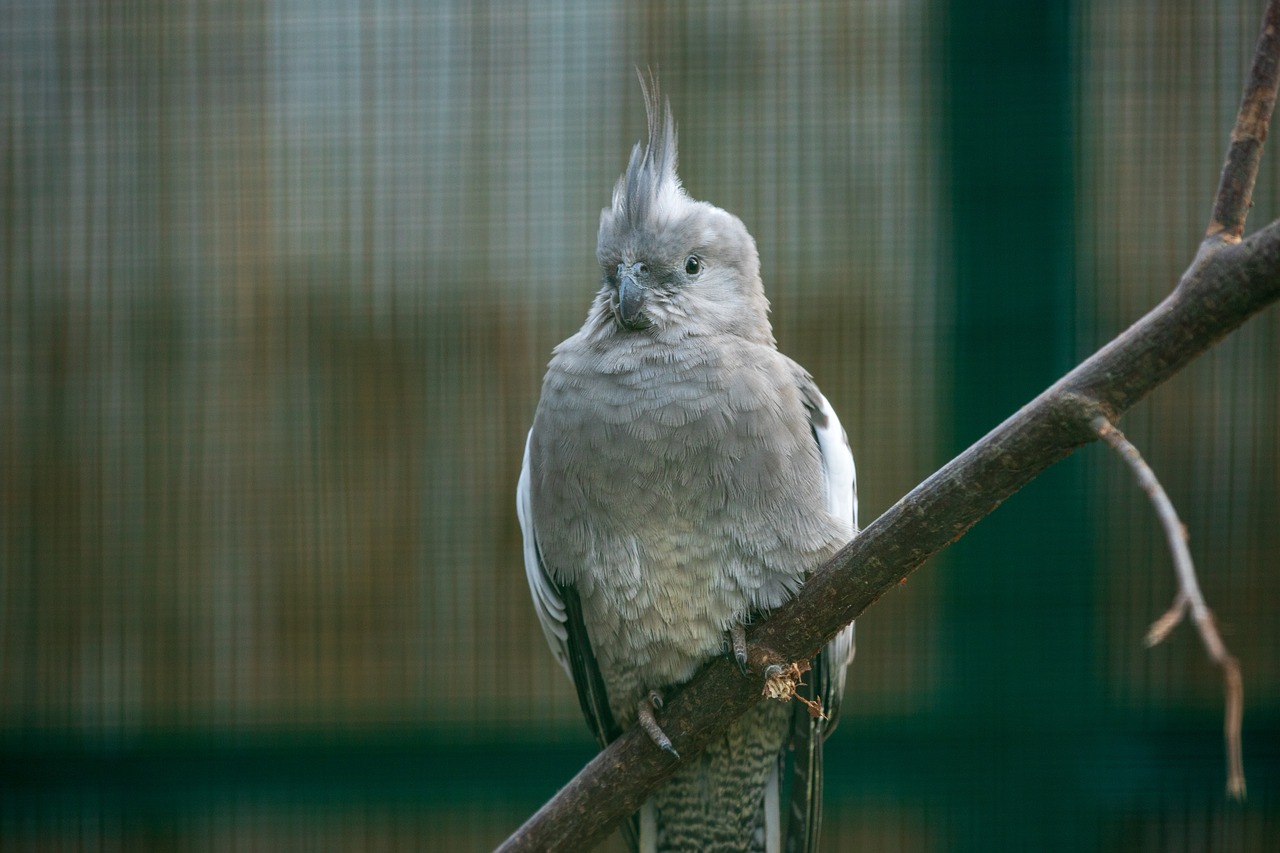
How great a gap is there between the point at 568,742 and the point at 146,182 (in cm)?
138

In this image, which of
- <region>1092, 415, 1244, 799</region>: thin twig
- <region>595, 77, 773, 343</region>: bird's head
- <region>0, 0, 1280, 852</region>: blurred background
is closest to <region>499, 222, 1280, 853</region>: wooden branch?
<region>1092, 415, 1244, 799</region>: thin twig

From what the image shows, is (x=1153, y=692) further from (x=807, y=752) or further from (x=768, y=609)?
(x=768, y=609)

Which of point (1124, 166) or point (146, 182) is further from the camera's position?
point (146, 182)

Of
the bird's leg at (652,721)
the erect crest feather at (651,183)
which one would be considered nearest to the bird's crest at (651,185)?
the erect crest feather at (651,183)

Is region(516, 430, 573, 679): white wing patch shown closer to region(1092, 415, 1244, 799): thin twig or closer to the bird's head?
the bird's head

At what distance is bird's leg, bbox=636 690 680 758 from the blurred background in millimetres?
630

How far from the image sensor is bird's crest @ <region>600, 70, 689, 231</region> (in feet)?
4.76

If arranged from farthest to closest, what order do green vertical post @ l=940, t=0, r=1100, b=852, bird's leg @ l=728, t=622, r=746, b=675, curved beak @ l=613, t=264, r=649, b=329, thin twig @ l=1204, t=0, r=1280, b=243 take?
green vertical post @ l=940, t=0, r=1100, b=852 < curved beak @ l=613, t=264, r=649, b=329 < bird's leg @ l=728, t=622, r=746, b=675 < thin twig @ l=1204, t=0, r=1280, b=243

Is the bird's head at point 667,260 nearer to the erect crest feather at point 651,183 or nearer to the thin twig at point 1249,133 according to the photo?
the erect crest feather at point 651,183

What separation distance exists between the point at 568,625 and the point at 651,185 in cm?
64

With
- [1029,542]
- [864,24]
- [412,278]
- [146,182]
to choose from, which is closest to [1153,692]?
[1029,542]

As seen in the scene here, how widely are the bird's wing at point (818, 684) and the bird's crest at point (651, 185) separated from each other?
0.31 m

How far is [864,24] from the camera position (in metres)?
1.94

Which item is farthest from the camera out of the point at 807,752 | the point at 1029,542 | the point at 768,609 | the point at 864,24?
the point at 864,24
